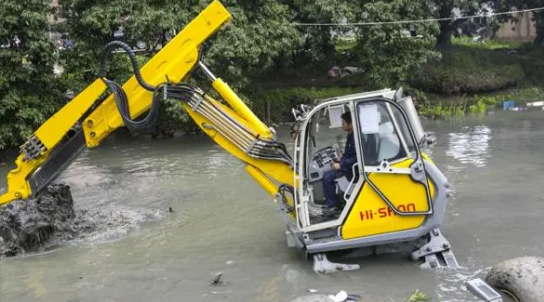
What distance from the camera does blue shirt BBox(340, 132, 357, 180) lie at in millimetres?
7996

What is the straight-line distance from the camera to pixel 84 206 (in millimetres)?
12328

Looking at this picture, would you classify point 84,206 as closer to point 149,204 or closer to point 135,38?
point 149,204

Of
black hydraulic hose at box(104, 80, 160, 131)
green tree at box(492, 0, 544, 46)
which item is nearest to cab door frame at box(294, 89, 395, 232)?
black hydraulic hose at box(104, 80, 160, 131)

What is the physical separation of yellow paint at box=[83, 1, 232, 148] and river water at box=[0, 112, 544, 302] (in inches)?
74.4

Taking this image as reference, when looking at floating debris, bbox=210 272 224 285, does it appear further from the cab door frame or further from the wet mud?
the wet mud

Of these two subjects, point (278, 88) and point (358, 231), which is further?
point (278, 88)

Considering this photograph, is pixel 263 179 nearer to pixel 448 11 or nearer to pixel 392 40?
pixel 392 40

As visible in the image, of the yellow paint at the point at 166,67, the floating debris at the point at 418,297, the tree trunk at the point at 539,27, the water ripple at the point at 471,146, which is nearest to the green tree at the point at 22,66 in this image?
the yellow paint at the point at 166,67

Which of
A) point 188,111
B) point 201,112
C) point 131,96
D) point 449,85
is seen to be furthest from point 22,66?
point 449,85

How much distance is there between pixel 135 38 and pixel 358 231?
41.7ft

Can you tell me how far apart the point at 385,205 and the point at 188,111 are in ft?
9.49

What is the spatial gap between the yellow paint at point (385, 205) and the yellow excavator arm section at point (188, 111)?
1.10 metres

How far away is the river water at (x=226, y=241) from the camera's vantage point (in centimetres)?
769

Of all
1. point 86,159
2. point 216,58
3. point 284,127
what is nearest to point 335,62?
point 284,127
